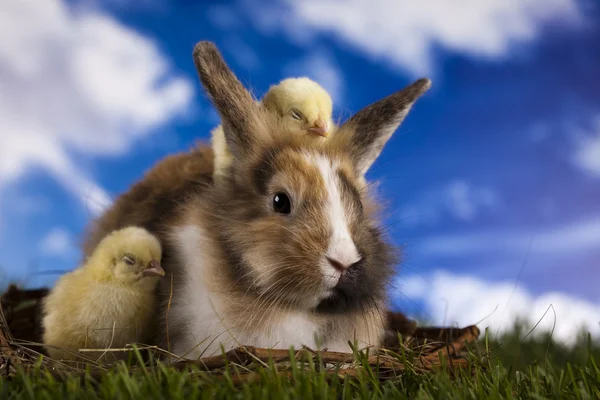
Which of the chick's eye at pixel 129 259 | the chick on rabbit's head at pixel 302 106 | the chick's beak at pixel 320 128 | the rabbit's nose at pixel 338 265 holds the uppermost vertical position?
the chick on rabbit's head at pixel 302 106

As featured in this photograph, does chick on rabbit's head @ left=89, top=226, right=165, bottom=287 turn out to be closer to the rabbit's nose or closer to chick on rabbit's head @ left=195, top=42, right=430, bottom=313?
chick on rabbit's head @ left=195, top=42, right=430, bottom=313

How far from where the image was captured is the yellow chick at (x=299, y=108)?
3857mm

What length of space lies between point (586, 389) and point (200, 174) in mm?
2513

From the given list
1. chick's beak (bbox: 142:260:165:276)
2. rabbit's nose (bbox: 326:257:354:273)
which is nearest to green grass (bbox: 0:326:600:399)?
rabbit's nose (bbox: 326:257:354:273)

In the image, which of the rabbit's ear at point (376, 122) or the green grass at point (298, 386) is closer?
the green grass at point (298, 386)

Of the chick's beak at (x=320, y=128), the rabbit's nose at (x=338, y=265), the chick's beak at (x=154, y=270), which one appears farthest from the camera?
the chick's beak at (x=320, y=128)

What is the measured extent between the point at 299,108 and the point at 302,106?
2 centimetres

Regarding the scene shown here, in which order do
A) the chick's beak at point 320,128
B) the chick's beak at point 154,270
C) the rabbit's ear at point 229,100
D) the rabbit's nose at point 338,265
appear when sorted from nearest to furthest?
1. the rabbit's nose at point 338,265
2. the rabbit's ear at point 229,100
3. the chick's beak at point 154,270
4. the chick's beak at point 320,128

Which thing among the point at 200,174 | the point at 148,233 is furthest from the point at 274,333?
the point at 200,174

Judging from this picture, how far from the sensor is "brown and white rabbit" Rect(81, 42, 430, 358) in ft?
10.5

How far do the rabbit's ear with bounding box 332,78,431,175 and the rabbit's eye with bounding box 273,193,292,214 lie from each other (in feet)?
2.07

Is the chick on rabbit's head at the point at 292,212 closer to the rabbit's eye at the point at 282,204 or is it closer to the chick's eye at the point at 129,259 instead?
the rabbit's eye at the point at 282,204

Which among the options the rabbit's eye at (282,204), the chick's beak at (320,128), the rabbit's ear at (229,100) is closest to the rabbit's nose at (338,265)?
the rabbit's eye at (282,204)

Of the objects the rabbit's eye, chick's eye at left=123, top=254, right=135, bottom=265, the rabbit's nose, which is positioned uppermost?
the rabbit's eye
